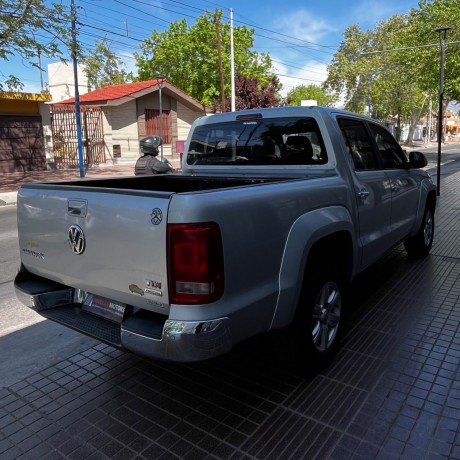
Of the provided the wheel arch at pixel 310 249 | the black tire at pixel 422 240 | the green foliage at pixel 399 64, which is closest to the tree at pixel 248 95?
the green foliage at pixel 399 64

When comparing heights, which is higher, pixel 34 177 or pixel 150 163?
pixel 150 163

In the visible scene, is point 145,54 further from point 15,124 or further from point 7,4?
point 7,4

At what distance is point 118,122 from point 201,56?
46.2 ft

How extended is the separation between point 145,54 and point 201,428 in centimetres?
4095

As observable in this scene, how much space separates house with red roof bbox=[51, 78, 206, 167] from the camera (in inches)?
859

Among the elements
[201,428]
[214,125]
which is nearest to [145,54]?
[214,125]

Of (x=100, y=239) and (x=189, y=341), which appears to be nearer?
(x=189, y=341)

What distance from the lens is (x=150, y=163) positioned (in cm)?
589

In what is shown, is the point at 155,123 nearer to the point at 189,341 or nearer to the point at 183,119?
the point at 183,119

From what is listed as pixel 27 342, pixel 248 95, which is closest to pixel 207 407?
pixel 27 342

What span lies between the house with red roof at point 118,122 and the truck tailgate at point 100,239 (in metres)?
16.9

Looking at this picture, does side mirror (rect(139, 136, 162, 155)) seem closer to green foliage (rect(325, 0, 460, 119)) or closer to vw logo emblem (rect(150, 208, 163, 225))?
vw logo emblem (rect(150, 208, 163, 225))

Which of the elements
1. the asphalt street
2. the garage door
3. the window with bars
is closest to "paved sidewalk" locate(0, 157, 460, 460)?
the asphalt street

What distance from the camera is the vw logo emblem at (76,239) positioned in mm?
2571
